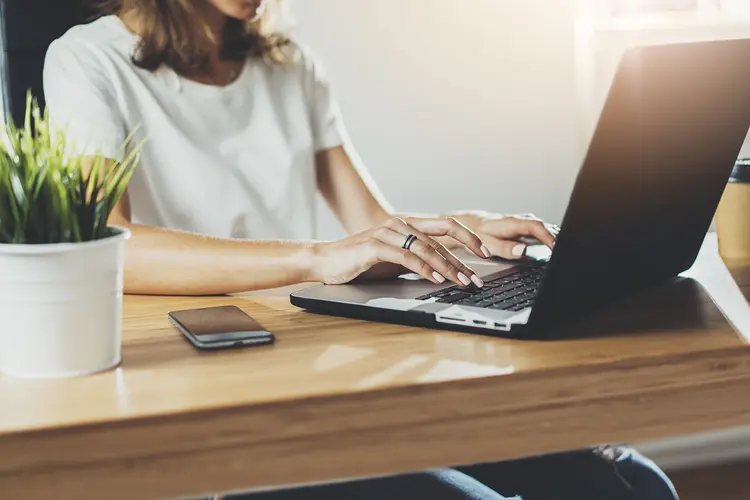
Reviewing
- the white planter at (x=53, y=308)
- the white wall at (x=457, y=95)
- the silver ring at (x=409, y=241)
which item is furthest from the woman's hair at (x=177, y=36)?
the white planter at (x=53, y=308)

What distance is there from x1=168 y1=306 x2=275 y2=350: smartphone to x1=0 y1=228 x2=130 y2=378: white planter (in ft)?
0.32

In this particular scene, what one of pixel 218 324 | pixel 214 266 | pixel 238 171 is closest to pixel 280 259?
pixel 214 266

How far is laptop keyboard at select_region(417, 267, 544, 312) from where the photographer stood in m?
0.84

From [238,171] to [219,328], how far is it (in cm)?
74

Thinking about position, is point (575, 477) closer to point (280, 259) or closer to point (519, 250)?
point (519, 250)

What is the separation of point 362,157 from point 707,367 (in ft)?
4.56

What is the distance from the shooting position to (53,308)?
68 cm

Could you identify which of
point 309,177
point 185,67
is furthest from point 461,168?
point 185,67

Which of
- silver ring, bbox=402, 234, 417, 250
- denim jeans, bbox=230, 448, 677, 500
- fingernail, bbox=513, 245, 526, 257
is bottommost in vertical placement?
denim jeans, bbox=230, 448, 677, 500

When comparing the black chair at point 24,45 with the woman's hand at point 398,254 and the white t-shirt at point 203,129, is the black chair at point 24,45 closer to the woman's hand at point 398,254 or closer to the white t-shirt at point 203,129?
the white t-shirt at point 203,129

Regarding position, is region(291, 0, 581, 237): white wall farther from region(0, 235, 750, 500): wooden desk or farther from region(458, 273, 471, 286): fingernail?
region(0, 235, 750, 500): wooden desk

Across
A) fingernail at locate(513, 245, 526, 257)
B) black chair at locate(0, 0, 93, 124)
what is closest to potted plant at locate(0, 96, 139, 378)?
fingernail at locate(513, 245, 526, 257)

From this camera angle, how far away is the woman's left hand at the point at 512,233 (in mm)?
1109

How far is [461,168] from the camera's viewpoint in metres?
2.11
